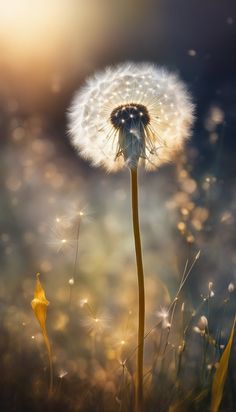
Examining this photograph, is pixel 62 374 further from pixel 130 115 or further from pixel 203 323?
pixel 130 115

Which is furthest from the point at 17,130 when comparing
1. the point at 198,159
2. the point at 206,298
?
the point at 206,298

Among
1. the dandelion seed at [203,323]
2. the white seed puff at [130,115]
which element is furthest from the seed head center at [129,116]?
the dandelion seed at [203,323]

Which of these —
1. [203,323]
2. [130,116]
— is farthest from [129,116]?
[203,323]

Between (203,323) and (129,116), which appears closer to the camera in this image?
(203,323)

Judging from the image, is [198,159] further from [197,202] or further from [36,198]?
[36,198]

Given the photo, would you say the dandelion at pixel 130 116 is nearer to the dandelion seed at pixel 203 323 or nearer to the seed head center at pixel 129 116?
the seed head center at pixel 129 116

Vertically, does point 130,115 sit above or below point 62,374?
above

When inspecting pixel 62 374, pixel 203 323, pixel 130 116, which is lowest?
pixel 62 374

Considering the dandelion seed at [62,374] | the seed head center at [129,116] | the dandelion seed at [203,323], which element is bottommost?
the dandelion seed at [62,374]

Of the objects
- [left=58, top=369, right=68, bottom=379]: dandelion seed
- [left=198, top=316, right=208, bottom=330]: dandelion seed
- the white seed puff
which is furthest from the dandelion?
[left=58, top=369, right=68, bottom=379]: dandelion seed
